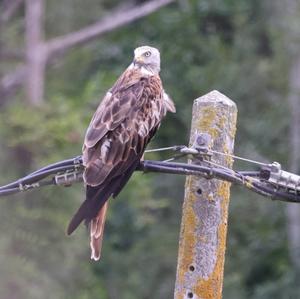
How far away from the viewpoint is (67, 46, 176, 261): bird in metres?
7.62

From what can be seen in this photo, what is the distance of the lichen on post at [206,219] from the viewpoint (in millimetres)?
7262

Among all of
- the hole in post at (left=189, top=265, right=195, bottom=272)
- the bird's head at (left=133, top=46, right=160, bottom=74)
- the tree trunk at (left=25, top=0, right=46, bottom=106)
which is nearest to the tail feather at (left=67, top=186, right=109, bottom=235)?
the hole in post at (left=189, top=265, right=195, bottom=272)

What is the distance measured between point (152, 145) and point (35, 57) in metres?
2.08

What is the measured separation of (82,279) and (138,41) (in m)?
4.49

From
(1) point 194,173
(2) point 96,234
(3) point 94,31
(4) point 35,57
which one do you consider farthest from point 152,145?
(1) point 194,173

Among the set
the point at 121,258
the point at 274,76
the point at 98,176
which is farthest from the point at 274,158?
the point at 98,176

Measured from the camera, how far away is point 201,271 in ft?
23.8

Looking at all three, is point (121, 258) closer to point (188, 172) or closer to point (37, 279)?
point (37, 279)

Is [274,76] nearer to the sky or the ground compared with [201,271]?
nearer to the sky

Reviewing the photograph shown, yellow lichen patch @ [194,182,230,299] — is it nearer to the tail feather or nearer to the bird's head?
the tail feather

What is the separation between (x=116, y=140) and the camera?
805 centimetres

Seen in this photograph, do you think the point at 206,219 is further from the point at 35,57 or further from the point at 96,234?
the point at 35,57

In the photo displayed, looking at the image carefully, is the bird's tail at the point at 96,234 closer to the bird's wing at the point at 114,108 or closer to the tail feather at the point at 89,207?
the tail feather at the point at 89,207

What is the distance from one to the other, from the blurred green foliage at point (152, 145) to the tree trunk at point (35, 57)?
24 centimetres
